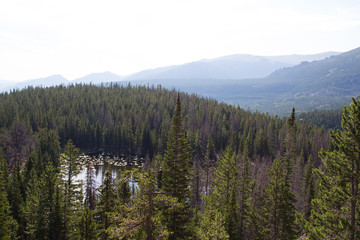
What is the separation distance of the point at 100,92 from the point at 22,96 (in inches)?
1931

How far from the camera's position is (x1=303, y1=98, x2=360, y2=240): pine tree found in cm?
1404

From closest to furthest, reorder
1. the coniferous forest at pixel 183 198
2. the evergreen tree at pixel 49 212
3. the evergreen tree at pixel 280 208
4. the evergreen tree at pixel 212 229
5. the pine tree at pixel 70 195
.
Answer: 1. the coniferous forest at pixel 183 198
2. the evergreen tree at pixel 212 229
3. the evergreen tree at pixel 49 212
4. the evergreen tree at pixel 280 208
5. the pine tree at pixel 70 195

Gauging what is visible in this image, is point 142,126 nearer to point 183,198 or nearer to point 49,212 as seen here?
point 49,212

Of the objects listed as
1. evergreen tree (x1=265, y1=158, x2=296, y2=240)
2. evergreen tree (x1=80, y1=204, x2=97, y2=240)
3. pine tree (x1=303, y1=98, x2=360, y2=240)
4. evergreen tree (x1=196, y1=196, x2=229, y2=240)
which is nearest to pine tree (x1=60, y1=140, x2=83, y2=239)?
evergreen tree (x1=80, y1=204, x2=97, y2=240)

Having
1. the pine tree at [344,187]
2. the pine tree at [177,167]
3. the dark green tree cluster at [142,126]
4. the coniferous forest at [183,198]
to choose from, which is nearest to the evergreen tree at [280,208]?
the coniferous forest at [183,198]

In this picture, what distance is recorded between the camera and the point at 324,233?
14.8 metres

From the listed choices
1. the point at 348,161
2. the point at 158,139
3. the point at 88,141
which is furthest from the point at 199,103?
the point at 348,161

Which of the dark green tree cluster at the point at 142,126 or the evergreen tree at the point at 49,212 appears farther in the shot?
the dark green tree cluster at the point at 142,126

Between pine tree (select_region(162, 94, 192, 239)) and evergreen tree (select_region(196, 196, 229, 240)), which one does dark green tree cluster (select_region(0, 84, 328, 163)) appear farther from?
evergreen tree (select_region(196, 196, 229, 240))

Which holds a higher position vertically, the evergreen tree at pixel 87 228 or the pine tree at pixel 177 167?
the pine tree at pixel 177 167

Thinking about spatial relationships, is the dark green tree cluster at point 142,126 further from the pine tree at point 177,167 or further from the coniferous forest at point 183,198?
the pine tree at point 177,167

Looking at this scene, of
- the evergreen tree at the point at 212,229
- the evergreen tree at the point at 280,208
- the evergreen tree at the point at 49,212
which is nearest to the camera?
the evergreen tree at the point at 212,229

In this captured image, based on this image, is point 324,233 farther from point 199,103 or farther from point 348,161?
point 199,103

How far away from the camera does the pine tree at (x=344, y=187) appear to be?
14039 mm
